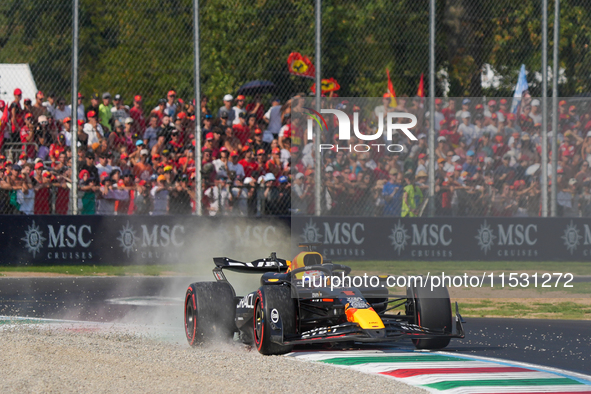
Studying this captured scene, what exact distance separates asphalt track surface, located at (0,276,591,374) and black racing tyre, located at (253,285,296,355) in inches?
50.4

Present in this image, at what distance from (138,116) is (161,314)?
587 cm

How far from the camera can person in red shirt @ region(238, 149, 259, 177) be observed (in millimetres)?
14195

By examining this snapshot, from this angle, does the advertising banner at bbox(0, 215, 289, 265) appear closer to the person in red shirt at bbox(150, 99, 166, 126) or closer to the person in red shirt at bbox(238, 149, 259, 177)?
the person in red shirt at bbox(238, 149, 259, 177)

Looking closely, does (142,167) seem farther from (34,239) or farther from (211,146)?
(34,239)

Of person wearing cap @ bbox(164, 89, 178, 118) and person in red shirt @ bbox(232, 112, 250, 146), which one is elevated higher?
person wearing cap @ bbox(164, 89, 178, 118)

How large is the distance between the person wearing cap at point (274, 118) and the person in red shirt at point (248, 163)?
1.71 feet

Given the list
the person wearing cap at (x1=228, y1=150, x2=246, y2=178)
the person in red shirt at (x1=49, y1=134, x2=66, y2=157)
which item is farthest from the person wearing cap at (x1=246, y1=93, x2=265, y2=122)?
the person in red shirt at (x1=49, y1=134, x2=66, y2=157)

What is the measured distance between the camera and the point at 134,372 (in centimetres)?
561

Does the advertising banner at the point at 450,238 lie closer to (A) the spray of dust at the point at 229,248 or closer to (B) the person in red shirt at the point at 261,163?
(A) the spray of dust at the point at 229,248

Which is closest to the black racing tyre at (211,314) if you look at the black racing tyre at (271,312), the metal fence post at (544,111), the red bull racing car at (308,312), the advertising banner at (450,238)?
the red bull racing car at (308,312)

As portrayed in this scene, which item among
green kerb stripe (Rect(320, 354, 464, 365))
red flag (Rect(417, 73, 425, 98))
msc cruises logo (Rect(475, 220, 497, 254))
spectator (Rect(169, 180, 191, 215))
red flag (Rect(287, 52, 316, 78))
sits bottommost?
green kerb stripe (Rect(320, 354, 464, 365))

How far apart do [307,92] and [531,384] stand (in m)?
9.08

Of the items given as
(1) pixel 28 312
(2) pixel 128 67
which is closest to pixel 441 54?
(2) pixel 128 67

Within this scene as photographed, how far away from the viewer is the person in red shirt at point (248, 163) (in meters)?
14.2
